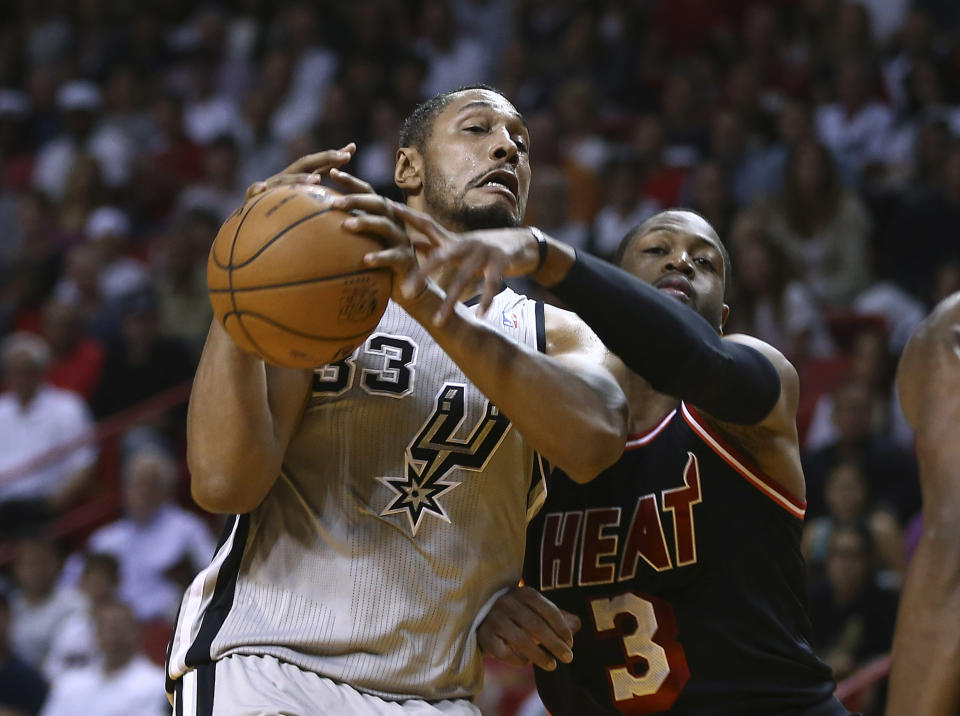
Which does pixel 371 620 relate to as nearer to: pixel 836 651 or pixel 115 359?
pixel 836 651

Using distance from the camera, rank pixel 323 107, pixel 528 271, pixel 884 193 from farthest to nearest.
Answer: pixel 323 107
pixel 884 193
pixel 528 271

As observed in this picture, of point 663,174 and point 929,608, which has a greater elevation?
point 929,608

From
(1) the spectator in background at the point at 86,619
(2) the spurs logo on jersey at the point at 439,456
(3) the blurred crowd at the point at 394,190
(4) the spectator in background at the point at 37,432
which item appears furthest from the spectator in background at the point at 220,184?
(2) the spurs logo on jersey at the point at 439,456

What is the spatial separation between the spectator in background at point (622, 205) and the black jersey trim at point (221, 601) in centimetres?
559

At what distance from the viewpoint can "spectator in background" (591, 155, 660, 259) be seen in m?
8.80

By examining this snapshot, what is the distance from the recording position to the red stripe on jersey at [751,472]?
3.77 meters

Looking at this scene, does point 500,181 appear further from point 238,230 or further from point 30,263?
point 30,263

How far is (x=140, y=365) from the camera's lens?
9.27 meters

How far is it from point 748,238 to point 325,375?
4888mm

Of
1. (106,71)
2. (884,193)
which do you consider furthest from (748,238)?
(106,71)

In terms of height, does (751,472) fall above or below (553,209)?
above

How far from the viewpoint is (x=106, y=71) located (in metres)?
12.6

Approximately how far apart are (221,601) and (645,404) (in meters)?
1.39

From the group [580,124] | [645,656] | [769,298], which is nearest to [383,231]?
[645,656]
